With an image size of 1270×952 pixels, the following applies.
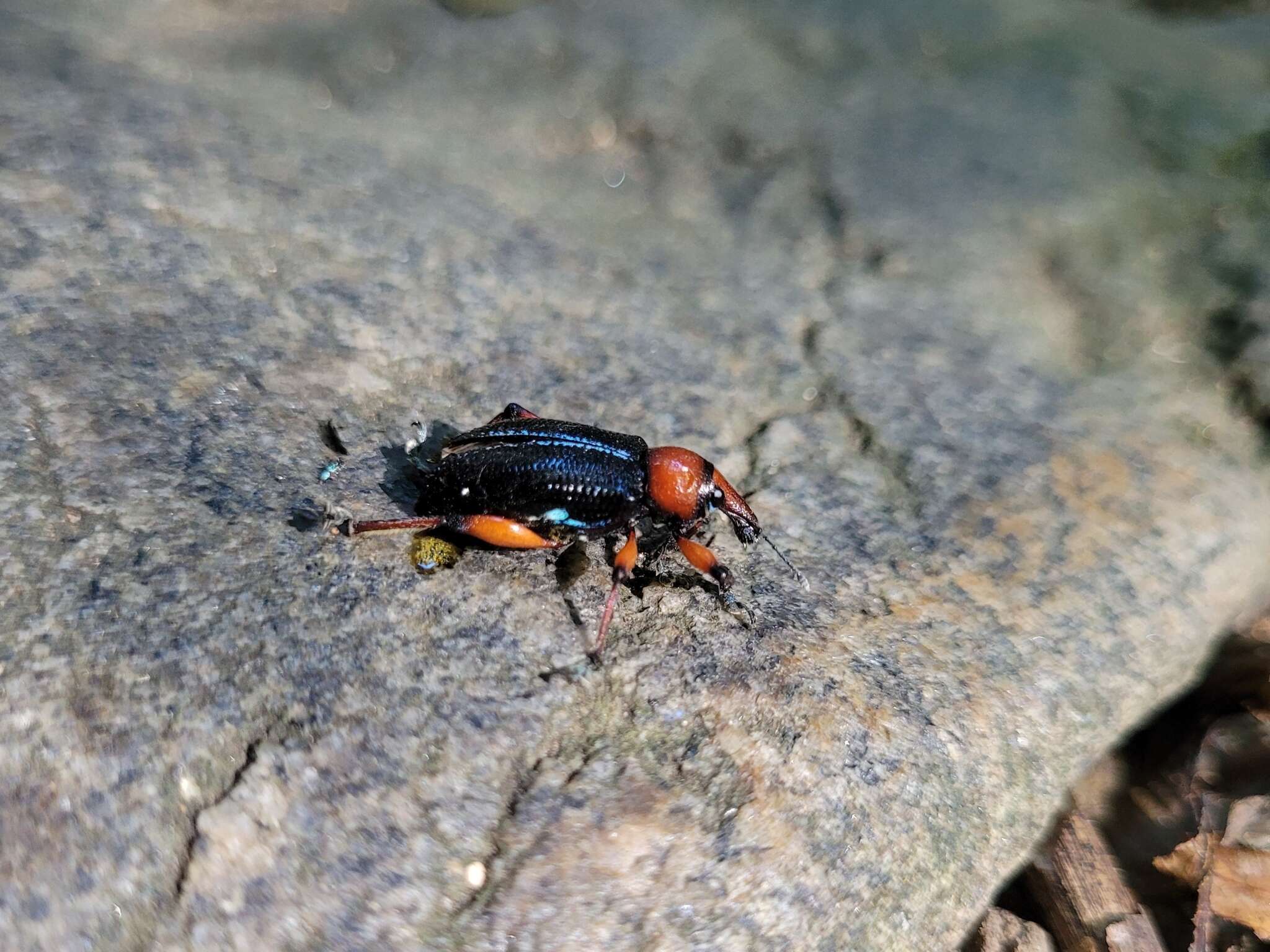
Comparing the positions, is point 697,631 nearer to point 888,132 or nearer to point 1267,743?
point 1267,743

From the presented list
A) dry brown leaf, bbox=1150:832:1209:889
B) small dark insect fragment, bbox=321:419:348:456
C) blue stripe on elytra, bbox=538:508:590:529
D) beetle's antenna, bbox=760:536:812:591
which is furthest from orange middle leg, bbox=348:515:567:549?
dry brown leaf, bbox=1150:832:1209:889

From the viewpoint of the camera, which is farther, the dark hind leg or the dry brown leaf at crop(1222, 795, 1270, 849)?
the dark hind leg

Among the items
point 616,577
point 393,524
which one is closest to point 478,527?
point 393,524

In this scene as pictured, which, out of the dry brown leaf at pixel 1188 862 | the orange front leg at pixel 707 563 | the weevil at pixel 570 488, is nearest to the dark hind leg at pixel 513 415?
the weevil at pixel 570 488

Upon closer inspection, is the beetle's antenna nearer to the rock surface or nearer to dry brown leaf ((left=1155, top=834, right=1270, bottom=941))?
the rock surface

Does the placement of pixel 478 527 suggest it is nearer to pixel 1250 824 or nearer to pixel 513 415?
pixel 513 415

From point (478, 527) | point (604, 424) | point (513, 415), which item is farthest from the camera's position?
point (604, 424)
